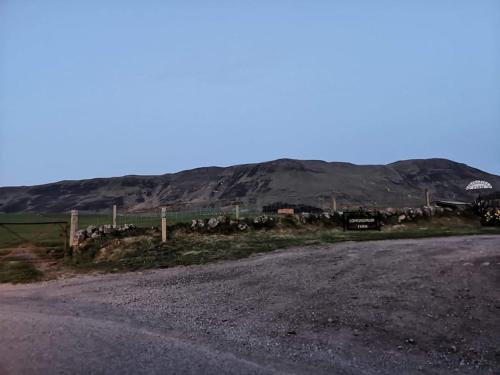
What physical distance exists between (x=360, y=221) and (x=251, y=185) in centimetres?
4475

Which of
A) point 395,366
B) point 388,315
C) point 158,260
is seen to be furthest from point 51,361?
point 158,260

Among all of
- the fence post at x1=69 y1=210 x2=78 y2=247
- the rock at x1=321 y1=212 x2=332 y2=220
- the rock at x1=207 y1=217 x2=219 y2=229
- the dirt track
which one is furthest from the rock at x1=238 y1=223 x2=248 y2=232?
the dirt track

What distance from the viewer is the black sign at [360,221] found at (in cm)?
2520

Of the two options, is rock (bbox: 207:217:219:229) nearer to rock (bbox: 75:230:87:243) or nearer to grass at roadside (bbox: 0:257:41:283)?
rock (bbox: 75:230:87:243)

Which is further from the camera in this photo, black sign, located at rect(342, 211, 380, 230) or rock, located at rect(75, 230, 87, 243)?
black sign, located at rect(342, 211, 380, 230)

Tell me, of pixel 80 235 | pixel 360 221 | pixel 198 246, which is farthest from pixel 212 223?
pixel 360 221

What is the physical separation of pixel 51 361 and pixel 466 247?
520 inches

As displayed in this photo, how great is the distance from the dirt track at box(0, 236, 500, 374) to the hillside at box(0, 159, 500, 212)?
136ft

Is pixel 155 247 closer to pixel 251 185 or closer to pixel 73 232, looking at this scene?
pixel 73 232

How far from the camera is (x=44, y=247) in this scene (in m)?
20.9

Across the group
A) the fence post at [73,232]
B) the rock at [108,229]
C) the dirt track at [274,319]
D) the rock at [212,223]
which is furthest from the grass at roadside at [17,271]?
the rock at [212,223]

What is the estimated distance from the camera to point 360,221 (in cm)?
2523

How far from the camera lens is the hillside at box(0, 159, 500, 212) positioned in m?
63.1

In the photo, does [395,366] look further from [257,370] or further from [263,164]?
[263,164]
